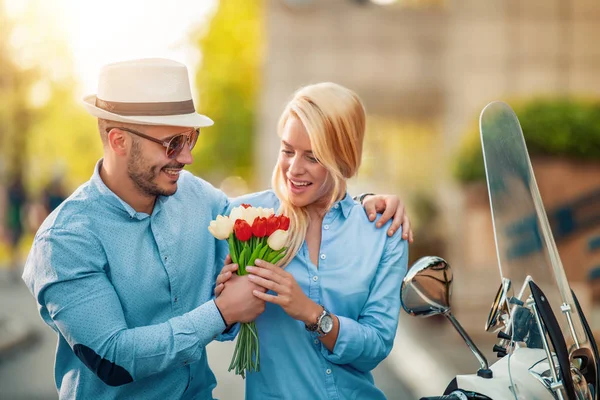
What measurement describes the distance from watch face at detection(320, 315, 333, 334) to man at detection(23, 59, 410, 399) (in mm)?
226

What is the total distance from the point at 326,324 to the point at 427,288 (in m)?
0.43

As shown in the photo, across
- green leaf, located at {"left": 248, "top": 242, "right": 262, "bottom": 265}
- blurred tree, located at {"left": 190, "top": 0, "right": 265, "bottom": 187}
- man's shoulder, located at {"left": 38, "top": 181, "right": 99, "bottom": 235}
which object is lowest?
blurred tree, located at {"left": 190, "top": 0, "right": 265, "bottom": 187}

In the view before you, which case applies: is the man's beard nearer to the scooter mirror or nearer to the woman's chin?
the woman's chin

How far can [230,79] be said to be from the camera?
38.0m

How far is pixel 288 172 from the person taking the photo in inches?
119

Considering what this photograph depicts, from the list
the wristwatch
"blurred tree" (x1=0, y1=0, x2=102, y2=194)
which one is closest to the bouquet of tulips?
the wristwatch

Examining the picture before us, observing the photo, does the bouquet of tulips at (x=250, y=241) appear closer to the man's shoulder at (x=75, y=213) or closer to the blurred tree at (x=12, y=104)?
the man's shoulder at (x=75, y=213)

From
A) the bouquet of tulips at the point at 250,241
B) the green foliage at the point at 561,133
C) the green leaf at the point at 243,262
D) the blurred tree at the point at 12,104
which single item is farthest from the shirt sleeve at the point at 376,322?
the blurred tree at the point at 12,104

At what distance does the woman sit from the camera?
2938 millimetres

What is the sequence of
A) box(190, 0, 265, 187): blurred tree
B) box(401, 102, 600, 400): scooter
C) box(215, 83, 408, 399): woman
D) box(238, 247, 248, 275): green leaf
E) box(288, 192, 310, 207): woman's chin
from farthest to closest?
box(190, 0, 265, 187): blurred tree, box(288, 192, 310, 207): woman's chin, box(215, 83, 408, 399): woman, box(238, 247, 248, 275): green leaf, box(401, 102, 600, 400): scooter

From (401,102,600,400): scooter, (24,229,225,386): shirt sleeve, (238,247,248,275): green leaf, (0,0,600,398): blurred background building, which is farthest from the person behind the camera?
(0,0,600,398): blurred background building

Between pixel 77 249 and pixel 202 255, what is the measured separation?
55cm

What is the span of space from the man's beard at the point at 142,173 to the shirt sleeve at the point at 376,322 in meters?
0.79

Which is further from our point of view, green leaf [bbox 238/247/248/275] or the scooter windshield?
green leaf [bbox 238/247/248/275]
